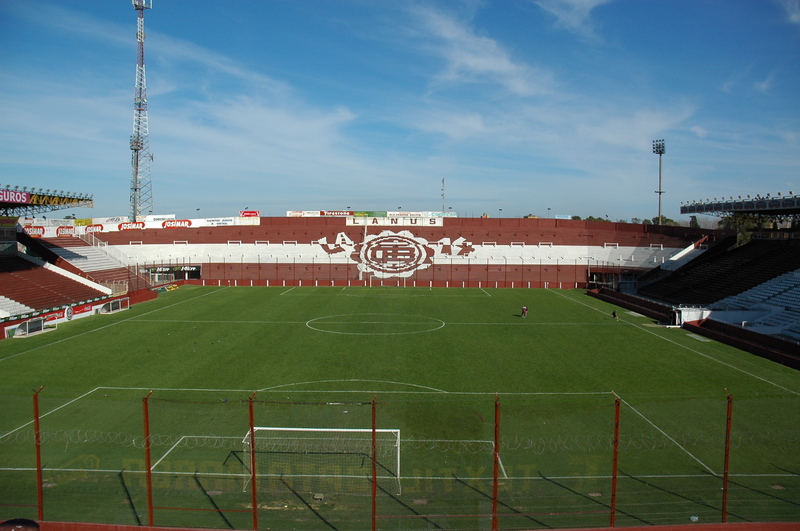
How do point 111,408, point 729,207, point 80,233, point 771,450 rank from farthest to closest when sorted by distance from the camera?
point 80,233, point 729,207, point 111,408, point 771,450

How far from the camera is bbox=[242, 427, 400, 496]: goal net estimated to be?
37.1ft

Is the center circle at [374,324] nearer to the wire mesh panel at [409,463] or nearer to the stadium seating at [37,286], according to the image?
the wire mesh panel at [409,463]

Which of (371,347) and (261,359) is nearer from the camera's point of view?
(261,359)

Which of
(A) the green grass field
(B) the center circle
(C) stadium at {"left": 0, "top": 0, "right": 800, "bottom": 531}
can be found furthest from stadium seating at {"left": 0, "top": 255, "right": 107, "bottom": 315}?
(B) the center circle

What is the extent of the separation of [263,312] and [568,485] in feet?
89.2

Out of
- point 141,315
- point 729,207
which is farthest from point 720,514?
point 729,207

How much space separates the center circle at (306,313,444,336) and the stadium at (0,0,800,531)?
30 cm

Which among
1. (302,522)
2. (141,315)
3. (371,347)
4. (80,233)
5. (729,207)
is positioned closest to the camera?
(302,522)

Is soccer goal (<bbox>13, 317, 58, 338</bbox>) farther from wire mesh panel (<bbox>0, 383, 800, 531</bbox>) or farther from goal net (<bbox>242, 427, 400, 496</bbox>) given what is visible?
goal net (<bbox>242, 427, 400, 496</bbox>)

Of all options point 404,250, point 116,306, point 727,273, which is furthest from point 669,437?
point 404,250

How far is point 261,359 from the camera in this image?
2203cm

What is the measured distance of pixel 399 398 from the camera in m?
17.0

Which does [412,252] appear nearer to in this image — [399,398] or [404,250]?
[404,250]

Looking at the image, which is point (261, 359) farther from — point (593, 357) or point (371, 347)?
point (593, 357)
